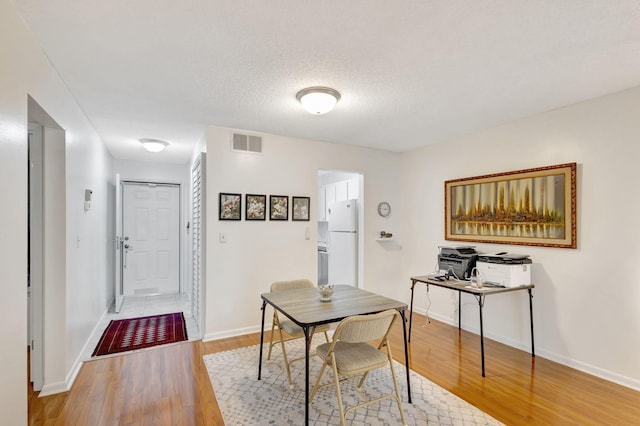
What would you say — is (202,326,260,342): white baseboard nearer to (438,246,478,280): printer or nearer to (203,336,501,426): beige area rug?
(203,336,501,426): beige area rug

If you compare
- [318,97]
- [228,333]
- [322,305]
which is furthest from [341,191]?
[322,305]

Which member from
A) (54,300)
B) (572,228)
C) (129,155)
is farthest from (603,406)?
(129,155)

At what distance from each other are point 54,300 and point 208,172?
179 cm

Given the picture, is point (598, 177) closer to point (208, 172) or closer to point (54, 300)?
point (208, 172)

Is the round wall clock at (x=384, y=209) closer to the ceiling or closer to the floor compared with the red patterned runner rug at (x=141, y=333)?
closer to the ceiling

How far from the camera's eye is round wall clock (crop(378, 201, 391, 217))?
15.5 feet

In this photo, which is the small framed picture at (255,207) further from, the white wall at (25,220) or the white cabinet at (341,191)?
the white cabinet at (341,191)

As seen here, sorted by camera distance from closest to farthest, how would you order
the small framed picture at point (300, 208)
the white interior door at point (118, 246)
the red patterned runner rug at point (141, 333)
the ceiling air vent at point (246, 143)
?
the red patterned runner rug at point (141, 333), the ceiling air vent at point (246, 143), the small framed picture at point (300, 208), the white interior door at point (118, 246)

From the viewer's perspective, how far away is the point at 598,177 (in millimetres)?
2777

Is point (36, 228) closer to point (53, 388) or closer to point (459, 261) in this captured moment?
point (53, 388)

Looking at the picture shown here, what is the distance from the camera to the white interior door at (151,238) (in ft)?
18.1

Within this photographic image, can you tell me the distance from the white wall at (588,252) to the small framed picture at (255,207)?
2.70 metres

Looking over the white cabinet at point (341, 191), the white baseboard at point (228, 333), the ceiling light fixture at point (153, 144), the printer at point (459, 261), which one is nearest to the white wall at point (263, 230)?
the white baseboard at point (228, 333)

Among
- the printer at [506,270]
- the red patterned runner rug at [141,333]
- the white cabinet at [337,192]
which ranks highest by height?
the white cabinet at [337,192]
